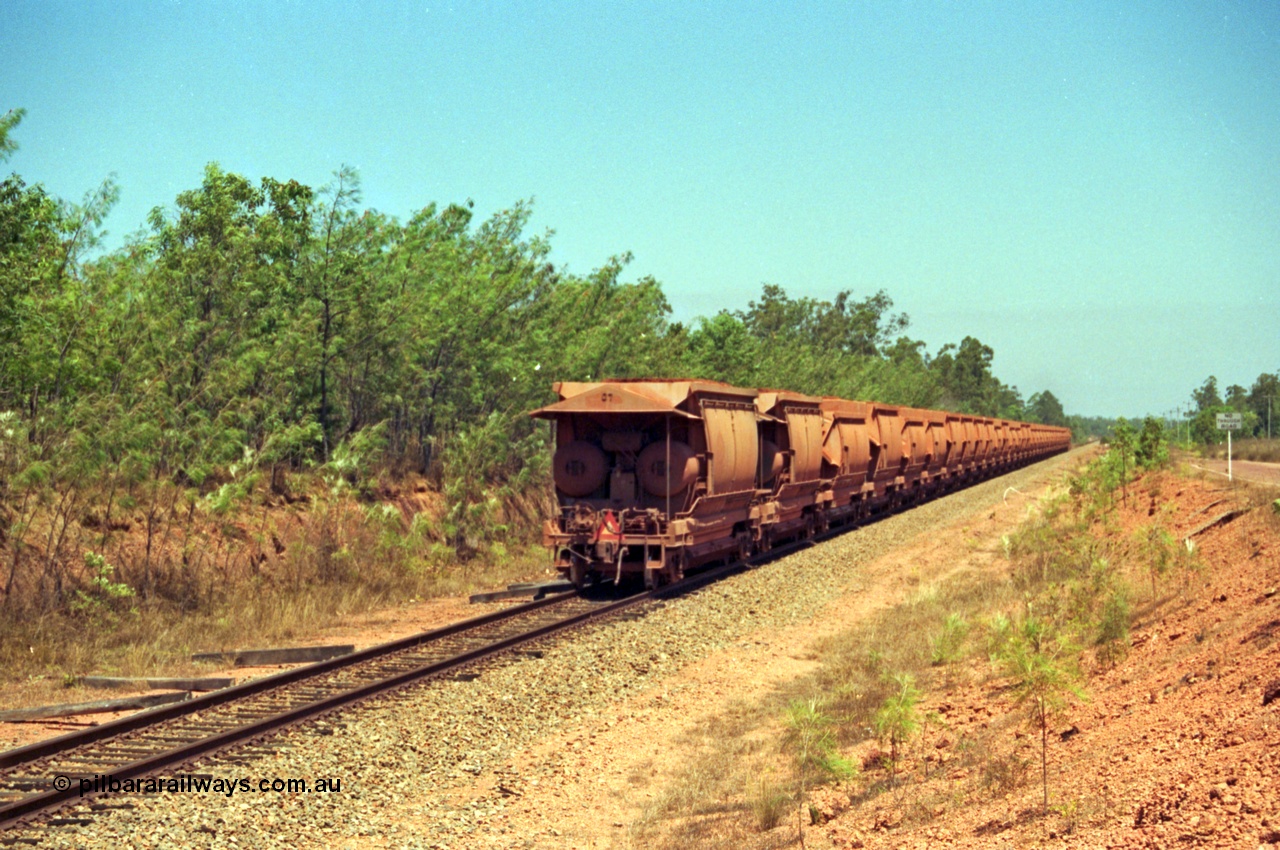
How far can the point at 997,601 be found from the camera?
16.9 meters

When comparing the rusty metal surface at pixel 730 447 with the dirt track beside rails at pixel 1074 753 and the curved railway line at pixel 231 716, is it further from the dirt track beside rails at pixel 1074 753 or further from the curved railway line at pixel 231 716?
the dirt track beside rails at pixel 1074 753

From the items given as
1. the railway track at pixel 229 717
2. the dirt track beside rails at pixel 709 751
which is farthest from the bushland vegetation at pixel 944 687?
the railway track at pixel 229 717

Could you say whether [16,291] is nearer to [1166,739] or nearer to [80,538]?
[80,538]

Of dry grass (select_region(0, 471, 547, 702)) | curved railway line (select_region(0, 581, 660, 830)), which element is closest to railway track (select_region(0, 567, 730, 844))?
curved railway line (select_region(0, 581, 660, 830))

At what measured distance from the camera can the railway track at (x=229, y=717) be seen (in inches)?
329

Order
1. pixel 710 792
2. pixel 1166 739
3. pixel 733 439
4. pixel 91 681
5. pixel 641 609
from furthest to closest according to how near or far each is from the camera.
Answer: pixel 733 439 → pixel 641 609 → pixel 91 681 → pixel 710 792 → pixel 1166 739

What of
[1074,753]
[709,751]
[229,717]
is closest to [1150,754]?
[1074,753]

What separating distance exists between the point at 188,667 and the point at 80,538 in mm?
4119

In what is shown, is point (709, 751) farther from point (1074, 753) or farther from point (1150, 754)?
point (1150, 754)

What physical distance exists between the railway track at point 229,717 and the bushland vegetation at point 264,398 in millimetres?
4127

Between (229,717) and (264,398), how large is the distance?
10.5m

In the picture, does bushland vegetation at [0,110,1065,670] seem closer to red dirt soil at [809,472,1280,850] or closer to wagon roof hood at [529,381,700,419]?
wagon roof hood at [529,381,700,419]

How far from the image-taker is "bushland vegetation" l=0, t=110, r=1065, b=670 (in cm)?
1538

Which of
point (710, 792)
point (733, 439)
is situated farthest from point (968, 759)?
point (733, 439)
